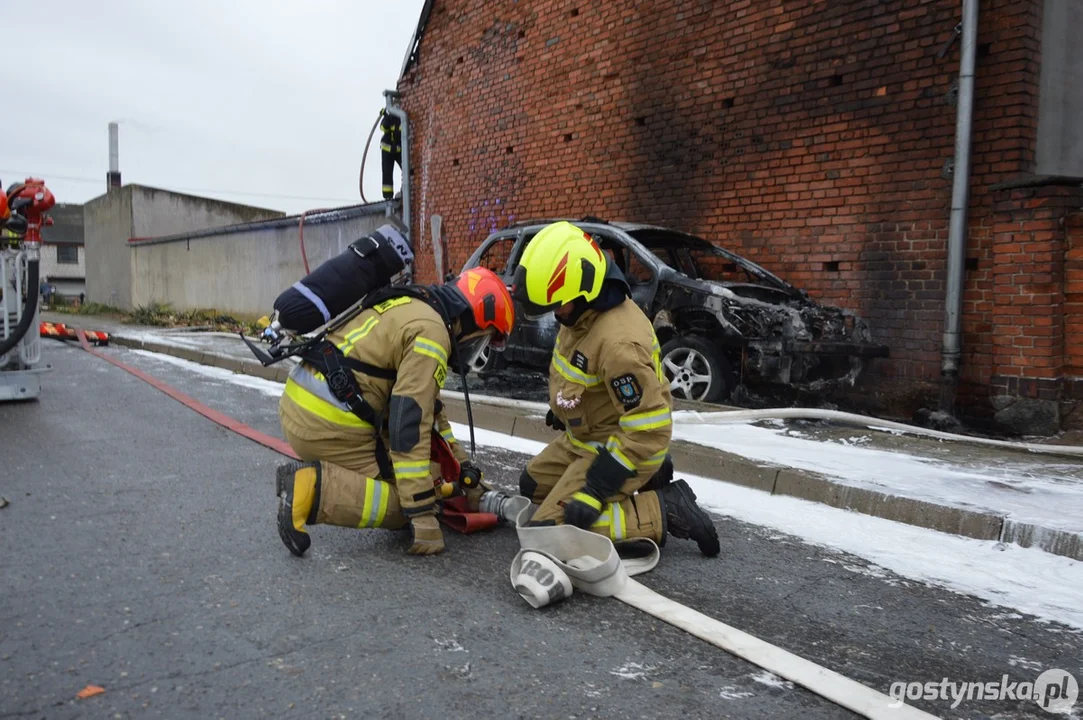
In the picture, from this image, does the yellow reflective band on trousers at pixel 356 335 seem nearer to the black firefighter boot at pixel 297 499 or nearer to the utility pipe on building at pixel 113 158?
the black firefighter boot at pixel 297 499

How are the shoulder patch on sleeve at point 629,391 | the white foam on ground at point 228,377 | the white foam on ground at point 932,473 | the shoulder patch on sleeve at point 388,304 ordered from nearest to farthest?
the shoulder patch on sleeve at point 629,391
the shoulder patch on sleeve at point 388,304
the white foam on ground at point 932,473
the white foam on ground at point 228,377

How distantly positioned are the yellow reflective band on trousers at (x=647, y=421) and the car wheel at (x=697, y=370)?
3893 mm

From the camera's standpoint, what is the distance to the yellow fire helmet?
3.28 m

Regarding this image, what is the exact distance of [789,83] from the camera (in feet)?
27.3

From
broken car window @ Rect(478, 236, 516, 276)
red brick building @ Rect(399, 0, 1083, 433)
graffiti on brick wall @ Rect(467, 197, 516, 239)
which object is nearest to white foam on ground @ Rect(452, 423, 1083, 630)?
red brick building @ Rect(399, 0, 1083, 433)

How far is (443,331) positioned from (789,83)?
6.26 metres

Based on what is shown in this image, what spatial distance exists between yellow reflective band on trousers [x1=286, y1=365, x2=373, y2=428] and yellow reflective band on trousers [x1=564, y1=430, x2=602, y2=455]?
89 cm

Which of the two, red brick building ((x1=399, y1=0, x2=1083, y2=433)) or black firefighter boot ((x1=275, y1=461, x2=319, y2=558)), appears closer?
black firefighter boot ((x1=275, y1=461, x2=319, y2=558))

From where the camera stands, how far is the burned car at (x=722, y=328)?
266 inches

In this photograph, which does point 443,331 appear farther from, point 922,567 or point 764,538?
point 922,567

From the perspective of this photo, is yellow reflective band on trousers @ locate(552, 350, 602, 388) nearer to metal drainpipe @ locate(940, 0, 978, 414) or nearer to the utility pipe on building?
metal drainpipe @ locate(940, 0, 978, 414)

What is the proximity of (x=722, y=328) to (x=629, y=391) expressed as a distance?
394cm

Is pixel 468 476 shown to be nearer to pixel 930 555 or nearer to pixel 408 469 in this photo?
pixel 408 469

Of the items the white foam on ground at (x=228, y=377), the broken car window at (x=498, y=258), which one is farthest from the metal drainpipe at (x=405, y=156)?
the white foam on ground at (x=228, y=377)
